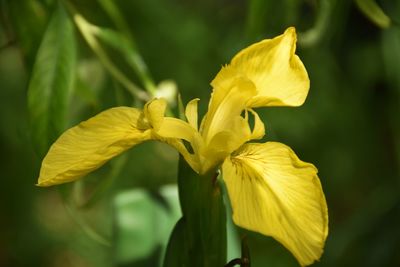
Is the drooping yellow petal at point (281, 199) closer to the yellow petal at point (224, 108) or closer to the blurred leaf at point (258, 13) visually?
the yellow petal at point (224, 108)

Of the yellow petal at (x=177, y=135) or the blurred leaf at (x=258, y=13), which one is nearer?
the yellow petal at (x=177, y=135)

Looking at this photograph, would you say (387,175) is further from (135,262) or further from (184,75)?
(135,262)

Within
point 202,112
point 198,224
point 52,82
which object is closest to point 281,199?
point 198,224

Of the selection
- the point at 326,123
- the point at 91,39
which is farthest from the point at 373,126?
the point at 91,39

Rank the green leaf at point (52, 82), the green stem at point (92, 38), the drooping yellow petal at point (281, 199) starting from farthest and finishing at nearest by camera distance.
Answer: the green stem at point (92, 38), the green leaf at point (52, 82), the drooping yellow petal at point (281, 199)

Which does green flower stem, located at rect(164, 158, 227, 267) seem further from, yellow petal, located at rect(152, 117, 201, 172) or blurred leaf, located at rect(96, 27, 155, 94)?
blurred leaf, located at rect(96, 27, 155, 94)

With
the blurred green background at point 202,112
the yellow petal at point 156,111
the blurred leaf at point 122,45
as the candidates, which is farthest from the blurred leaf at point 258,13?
the yellow petal at point 156,111
